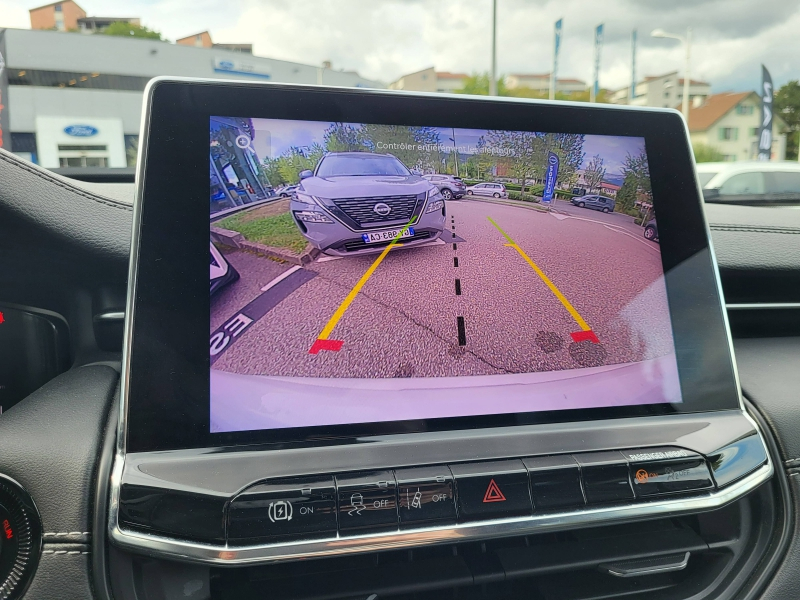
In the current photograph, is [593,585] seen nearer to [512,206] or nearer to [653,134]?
[512,206]

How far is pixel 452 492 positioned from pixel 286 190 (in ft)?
2.60

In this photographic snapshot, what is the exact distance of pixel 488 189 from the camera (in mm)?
1468

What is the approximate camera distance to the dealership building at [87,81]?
2318mm


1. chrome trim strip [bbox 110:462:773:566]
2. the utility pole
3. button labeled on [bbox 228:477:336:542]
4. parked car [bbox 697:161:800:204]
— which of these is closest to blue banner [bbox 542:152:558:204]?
chrome trim strip [bbox 110:462:773:566]

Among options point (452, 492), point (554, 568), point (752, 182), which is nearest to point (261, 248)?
point (452, 492)

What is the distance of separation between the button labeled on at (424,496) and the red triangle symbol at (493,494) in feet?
0.26

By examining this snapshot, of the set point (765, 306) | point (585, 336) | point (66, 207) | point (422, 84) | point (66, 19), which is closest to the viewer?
point (585, 336)

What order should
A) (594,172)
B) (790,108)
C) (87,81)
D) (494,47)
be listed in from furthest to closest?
(790,108) < (87,81) < (494,47) < (594,172)

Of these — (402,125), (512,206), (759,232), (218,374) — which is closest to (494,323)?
(512,206)

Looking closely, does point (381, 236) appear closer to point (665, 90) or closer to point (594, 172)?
point (594, 172)

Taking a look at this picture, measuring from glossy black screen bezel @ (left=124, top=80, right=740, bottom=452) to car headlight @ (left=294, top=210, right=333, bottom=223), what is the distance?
216mm

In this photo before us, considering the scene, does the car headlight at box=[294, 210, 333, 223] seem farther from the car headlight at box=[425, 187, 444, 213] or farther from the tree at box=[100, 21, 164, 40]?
the tree at box=[100, 21, 164, 40]

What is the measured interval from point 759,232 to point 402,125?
5.82 feet

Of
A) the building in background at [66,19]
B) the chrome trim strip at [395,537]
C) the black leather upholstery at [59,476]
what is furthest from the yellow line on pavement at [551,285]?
the building in background at [66,19]
